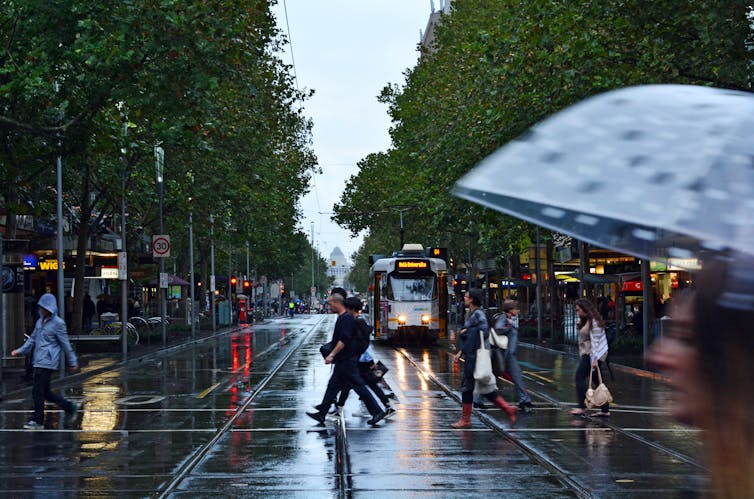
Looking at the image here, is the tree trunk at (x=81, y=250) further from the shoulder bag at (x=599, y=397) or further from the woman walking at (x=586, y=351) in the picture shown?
the shoulder bag at (x=599, y=397)

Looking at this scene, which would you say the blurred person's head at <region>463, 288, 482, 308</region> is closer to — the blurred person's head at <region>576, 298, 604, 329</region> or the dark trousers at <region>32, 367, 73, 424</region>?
the blurred person's head at <region>576, 298, 604, 329</region>

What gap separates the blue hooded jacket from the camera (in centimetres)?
1485

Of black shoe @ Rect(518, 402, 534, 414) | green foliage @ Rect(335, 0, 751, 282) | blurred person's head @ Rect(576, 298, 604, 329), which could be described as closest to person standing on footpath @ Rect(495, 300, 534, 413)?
black shoe @ Rect(518, 402, 534, 414)

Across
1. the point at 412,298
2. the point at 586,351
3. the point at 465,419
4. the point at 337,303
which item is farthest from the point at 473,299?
the point at 412,298

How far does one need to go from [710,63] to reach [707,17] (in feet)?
9.17

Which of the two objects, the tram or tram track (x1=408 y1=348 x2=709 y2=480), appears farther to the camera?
the tram

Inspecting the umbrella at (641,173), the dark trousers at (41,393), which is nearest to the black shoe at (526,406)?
the dark trousers at (41,393)

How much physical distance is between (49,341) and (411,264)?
2392cm

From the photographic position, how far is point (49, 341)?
15000 millimetres

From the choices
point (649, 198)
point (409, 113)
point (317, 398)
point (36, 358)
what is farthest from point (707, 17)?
point (409, 113)

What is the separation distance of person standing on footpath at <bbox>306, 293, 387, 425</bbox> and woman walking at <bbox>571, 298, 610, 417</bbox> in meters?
3.11

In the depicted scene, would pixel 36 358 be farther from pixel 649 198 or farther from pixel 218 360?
pixel 218 360

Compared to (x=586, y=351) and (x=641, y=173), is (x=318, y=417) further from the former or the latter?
(x=641, y=173)

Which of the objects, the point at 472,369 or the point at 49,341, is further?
the point at 49,341
